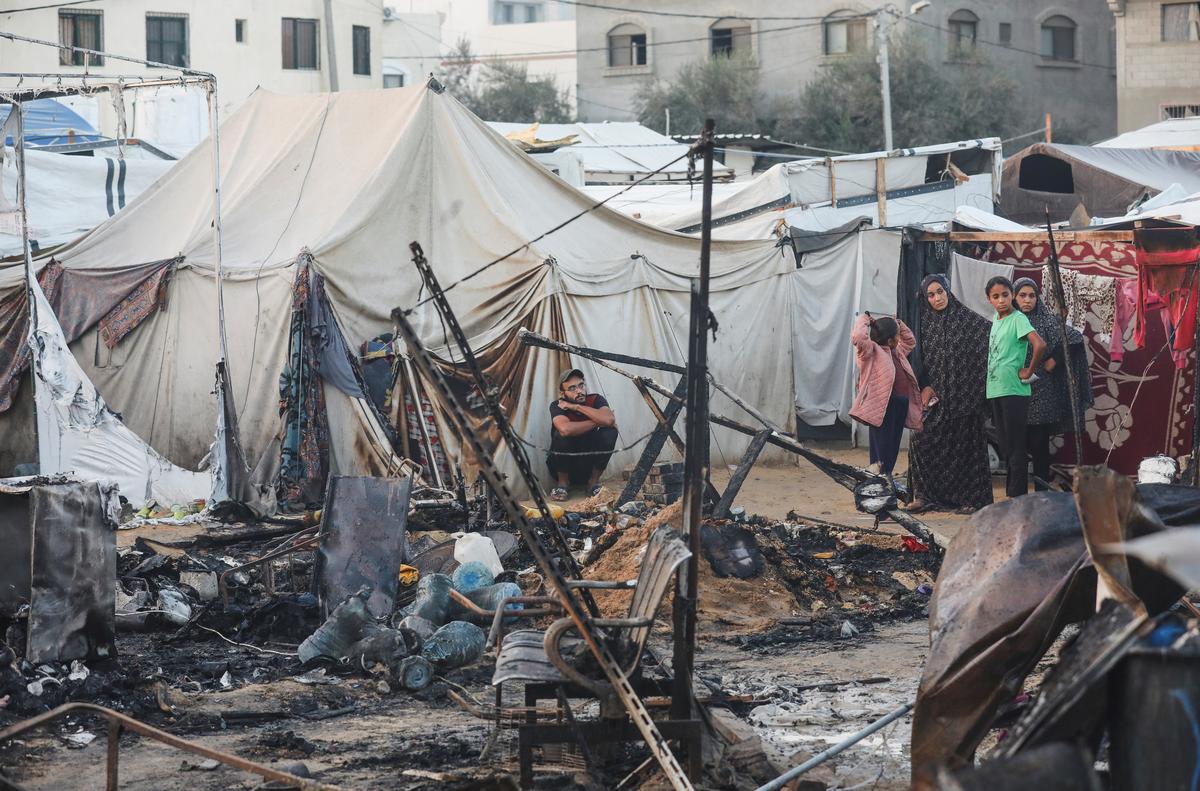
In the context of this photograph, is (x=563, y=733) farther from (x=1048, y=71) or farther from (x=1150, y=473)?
(x=1048, y=71)

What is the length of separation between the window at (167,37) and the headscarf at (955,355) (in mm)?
31943

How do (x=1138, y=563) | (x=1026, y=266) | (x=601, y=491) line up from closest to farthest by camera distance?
1. (x=1138, y=563)
2. (x=601, y=491)
3. (x=1026, y=266)

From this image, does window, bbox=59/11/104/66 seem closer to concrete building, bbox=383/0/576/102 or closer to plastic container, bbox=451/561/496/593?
concrete building, bbox=383/0/576/102

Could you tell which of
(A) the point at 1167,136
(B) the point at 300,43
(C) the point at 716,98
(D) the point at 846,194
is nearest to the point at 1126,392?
(D) the point at 846,194

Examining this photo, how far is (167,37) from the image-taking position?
126 ft

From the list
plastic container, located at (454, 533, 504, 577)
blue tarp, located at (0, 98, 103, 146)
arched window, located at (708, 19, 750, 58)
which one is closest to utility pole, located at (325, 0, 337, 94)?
arched window, located at (708, 19, 750, 58)

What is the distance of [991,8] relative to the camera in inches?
1615

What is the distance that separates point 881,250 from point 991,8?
30505 millimetres

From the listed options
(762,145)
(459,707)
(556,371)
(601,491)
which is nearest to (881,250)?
(556,371)

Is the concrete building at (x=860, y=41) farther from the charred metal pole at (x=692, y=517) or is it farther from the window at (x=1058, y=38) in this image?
the charred metal pole at (x=692, y=517)

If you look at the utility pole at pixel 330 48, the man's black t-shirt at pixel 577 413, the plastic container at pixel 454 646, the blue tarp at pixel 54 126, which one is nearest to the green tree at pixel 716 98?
the utility pole at pixel 330 48

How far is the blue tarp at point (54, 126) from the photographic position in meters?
19.7

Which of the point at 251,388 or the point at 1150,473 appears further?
the point at 251,388

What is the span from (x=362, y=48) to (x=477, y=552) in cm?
3772
